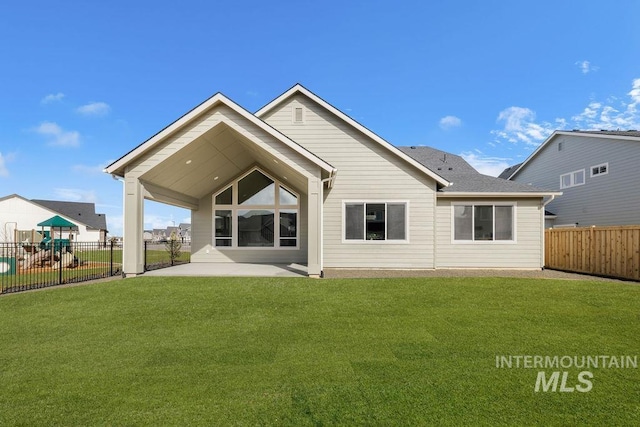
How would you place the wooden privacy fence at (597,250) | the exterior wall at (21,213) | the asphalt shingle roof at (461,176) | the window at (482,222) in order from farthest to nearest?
the exterior wall at (21,213)
the window at (482,222)
the asphalt shingle roof at (461,176)
the wooden privacy fence at (597,250)

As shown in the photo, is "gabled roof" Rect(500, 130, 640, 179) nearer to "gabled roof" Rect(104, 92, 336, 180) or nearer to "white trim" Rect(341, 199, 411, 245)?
"white trim" Rect(341, 199, 411, 245)

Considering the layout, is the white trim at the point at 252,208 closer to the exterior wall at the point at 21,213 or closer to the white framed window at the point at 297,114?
the white framed window at the point at 297,114

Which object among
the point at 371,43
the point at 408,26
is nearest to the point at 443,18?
the point at 408,26

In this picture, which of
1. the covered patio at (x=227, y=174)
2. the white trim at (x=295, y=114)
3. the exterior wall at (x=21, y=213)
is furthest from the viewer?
the exterior wall at (x=21, y=213)

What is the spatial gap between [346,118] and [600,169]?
14886mm

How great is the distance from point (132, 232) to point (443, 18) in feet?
49.7

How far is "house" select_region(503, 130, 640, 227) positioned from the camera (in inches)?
619

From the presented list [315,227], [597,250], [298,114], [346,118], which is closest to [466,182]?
[597,250]

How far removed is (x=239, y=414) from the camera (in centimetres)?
305

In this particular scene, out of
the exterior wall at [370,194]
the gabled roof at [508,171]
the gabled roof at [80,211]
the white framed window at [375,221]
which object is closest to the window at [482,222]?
the exterior wall at [370,194]

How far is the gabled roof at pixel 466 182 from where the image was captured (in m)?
12.5

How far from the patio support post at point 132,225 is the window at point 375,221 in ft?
23.4

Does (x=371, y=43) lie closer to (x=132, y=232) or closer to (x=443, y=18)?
(x=443, y=18)

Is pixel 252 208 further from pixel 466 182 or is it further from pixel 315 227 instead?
pixel 466 182
